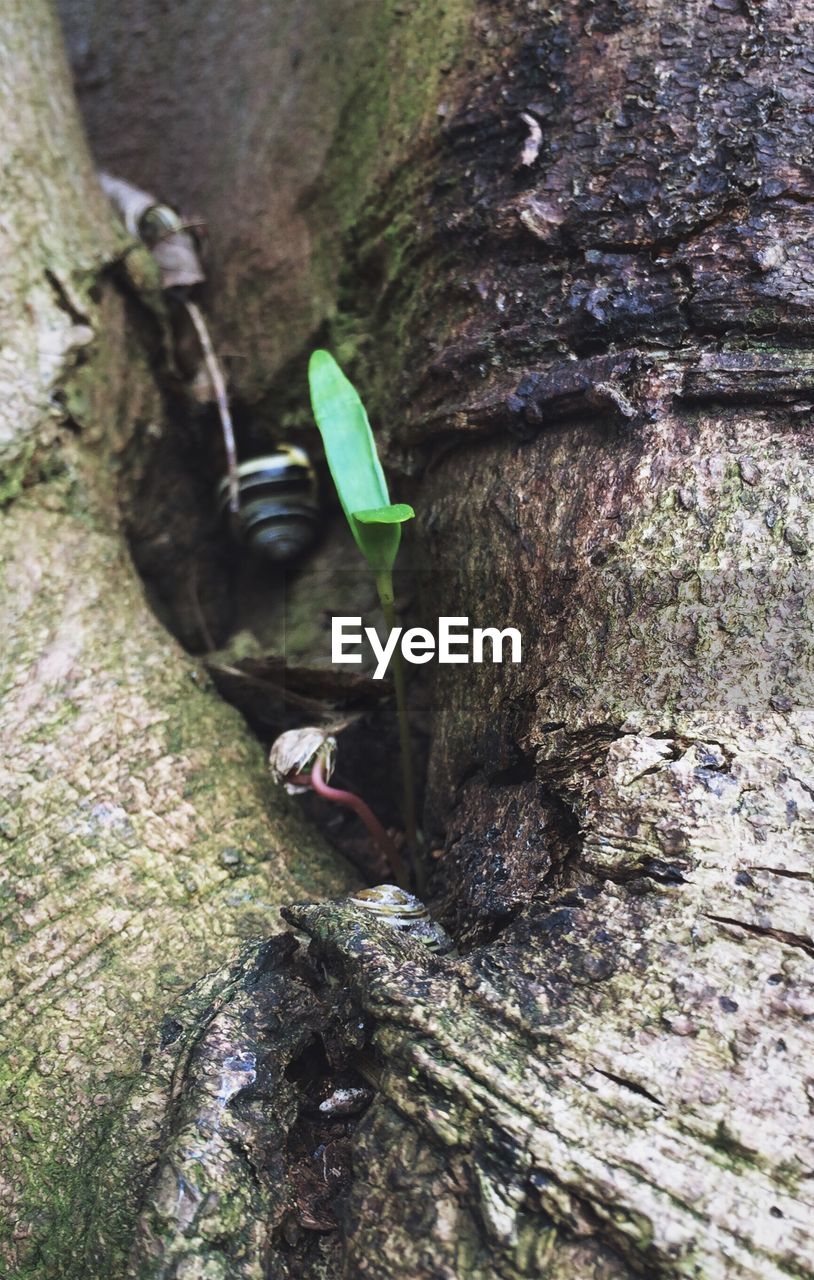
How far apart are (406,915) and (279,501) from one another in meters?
1.02

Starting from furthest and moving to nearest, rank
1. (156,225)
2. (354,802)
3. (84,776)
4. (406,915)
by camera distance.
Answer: (156,225) → (354,802) → (84,776) → (406,915)

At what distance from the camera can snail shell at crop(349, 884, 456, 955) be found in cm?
108

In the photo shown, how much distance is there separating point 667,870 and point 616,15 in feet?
3.99

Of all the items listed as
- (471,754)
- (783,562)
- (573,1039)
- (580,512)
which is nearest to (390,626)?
(471,754)

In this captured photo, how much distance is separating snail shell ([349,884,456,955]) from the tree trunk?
30 millimetres

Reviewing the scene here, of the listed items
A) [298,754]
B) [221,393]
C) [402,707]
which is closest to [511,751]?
[402,707]

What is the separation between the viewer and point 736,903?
89 cm

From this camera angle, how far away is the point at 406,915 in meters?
1.12

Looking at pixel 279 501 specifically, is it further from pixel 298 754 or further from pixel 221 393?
pixel 298 754

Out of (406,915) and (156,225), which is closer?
(406,915)

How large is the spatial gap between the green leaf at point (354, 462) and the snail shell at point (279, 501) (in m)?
0.56

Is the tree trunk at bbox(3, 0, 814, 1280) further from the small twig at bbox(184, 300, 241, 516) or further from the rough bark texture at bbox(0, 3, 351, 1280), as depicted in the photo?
the small twig at bbox(184, 300, 241, 516)

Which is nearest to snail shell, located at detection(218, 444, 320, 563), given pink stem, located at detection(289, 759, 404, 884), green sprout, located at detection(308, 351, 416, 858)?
green sprout, located at detection(308, 351, 416, 858)

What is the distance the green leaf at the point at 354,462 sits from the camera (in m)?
1.29
